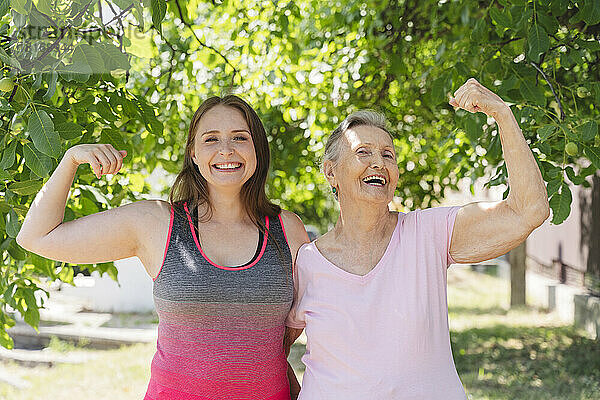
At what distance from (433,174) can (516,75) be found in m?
3.51

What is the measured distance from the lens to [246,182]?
2.28 meters

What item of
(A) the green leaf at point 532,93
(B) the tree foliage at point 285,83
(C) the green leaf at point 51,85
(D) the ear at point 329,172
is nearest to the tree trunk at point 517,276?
(B) the tree foliage at point 285,83

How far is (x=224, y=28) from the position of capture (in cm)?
513

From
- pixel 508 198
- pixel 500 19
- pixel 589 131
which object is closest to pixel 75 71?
pixel 508 198

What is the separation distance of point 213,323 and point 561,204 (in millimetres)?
1331

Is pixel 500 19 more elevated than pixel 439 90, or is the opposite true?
pixel 500 19

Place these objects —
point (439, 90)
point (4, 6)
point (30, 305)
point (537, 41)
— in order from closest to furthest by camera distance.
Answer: point (4, 6), point (537, 41), point (30, 305), point (439, 90)

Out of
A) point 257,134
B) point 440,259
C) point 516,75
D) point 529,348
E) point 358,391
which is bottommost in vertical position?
point 529,348

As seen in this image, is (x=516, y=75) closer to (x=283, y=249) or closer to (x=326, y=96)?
(x=283, y=249)

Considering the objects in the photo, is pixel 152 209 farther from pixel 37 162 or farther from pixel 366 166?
pixel 366 166

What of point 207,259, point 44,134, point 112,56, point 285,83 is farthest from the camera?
point 285,83

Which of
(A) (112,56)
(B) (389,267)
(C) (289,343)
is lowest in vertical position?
(C) (289,343)

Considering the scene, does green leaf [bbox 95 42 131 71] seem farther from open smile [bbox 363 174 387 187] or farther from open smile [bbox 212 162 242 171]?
open smile [bbox 363 174 387 187]

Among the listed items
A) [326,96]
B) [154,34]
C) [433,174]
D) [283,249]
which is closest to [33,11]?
[283,249]
